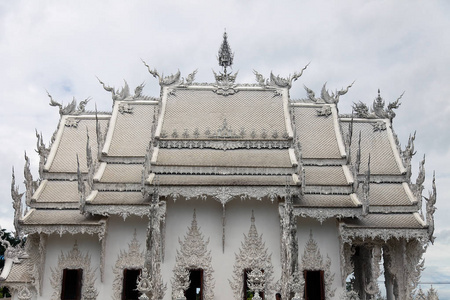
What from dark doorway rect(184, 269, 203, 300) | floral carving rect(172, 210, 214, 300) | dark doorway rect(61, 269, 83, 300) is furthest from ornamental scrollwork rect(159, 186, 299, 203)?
dark doorway rect(61, 269, 83, 300)

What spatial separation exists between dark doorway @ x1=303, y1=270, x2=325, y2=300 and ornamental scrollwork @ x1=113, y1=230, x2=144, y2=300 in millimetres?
4696

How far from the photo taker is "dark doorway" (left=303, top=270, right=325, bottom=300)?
13557 millimetres

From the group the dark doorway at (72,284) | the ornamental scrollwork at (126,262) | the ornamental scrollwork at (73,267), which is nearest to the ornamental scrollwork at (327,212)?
the ornamental scrollwork at (126,262)

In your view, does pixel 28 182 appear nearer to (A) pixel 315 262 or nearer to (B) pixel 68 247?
(B) pixel 68 247

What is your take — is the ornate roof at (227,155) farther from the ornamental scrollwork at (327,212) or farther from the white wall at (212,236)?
the white wall at (212,236)

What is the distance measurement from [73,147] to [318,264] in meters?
8.74

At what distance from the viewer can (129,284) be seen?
1365cm

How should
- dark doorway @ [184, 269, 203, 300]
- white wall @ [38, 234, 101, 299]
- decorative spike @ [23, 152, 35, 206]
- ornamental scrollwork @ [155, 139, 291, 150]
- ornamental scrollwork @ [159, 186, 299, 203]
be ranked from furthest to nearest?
dark doorway @ [184, 269, 203, 300] → ornamental scrollwork @ [155, 139, 291, 150] → decorative spike @ [23, 152, 35, 206] → white wall @ [38, 234, 101, 299] → ornamental scrollwork @ [159, 186, 299, 203]

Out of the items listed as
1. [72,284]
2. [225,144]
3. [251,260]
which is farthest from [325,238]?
[72,284]

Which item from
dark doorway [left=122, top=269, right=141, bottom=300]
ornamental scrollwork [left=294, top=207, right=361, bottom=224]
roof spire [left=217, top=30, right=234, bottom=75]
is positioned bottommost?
dark doorway [left=122, top=269, right=141, bottom=300]

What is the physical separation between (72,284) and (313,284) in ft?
23.3

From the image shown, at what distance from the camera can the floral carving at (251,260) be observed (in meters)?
13.1

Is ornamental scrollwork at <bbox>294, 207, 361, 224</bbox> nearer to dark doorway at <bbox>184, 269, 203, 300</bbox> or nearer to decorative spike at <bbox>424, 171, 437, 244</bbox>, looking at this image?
decorative spike at <bbox>424, 171, 437, 244</bbox>

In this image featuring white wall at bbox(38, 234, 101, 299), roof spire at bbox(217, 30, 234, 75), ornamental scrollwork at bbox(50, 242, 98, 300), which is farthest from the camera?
roof spire at bbox(217, 30, 234, 75)
